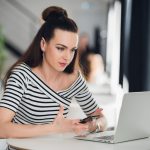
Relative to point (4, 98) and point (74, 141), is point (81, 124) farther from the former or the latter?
point (4, 98)

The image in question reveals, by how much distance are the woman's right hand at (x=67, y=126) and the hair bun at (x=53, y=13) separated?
665mm

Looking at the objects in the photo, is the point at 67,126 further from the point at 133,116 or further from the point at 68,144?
the point at 133,116

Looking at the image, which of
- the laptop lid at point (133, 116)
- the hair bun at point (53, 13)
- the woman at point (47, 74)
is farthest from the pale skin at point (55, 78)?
the laptop lid at point (133, 116)

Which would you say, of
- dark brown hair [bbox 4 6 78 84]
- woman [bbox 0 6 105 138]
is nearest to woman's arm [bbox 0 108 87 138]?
woman [bbox 0 6 105 138]

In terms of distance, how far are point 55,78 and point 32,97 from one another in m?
0.21

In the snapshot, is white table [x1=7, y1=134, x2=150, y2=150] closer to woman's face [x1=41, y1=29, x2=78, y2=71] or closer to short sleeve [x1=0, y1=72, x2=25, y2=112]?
short sleeve [x1=0, y1=72, x2=25, y2=112]

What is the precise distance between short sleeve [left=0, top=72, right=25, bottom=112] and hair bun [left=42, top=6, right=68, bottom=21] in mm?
430

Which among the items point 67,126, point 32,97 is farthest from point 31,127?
point 32,97

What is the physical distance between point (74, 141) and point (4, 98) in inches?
19.7

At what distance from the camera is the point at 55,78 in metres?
2.71

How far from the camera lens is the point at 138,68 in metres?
3.75

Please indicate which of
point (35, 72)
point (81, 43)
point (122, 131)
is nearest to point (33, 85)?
point (35, 72)

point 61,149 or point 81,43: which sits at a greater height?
point 81,43

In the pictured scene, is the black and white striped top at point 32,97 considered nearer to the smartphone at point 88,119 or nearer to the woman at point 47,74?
the woman at point 47,74
